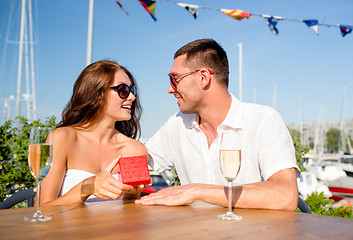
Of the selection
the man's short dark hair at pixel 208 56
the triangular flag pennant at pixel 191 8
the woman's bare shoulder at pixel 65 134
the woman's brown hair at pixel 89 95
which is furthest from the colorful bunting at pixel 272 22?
the woman's bare shoulder at pixel 65 134

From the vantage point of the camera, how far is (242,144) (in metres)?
2.71

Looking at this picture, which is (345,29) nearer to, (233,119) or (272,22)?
(272,22)

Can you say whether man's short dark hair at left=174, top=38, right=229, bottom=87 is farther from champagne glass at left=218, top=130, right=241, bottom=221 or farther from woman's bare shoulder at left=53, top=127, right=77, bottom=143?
champagne glass at left=218, top=130, right=241, bottom=221

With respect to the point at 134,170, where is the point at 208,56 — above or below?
above

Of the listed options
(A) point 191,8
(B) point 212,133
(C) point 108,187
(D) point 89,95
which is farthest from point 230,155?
(A) point 191,8

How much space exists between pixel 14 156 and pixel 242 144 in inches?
168

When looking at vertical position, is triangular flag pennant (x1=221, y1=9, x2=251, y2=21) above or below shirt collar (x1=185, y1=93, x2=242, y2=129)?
above

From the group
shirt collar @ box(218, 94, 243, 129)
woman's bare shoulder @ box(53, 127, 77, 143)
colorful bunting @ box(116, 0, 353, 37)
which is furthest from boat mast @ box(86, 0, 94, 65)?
shirt collar @ box(218, 94, 243, 129)

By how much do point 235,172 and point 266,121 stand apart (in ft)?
3.45

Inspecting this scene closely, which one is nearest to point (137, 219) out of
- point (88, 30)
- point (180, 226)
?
point (180, 226)

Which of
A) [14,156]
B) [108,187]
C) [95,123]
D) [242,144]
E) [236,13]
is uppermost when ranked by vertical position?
[236,13]

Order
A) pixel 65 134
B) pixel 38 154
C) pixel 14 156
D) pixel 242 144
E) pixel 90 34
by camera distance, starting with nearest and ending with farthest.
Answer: pixel 38 154, pixel 242 144, pixel 65 134, pixel 14 156, pixel 90 34

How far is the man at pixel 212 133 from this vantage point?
7.60 feet

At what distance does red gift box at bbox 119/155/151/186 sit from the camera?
2.12 m
